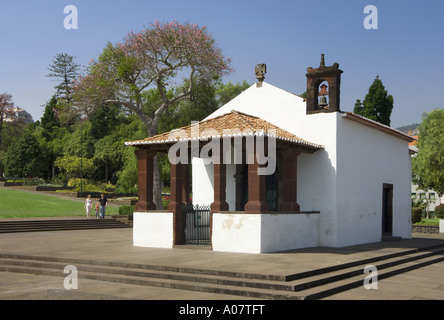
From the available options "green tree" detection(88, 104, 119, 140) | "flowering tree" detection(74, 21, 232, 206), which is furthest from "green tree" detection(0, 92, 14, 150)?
"flowering tree" detection(74, 21, 232, 206)

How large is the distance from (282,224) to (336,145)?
11.9 ft

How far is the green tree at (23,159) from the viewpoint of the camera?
5534 centimetres

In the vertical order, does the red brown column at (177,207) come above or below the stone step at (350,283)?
above

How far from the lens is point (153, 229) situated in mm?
14969

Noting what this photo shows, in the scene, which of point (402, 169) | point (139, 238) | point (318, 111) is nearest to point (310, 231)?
point (318, 111)

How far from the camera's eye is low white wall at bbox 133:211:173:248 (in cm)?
1466

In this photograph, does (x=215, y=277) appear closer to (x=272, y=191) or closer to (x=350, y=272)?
(x=350, y=272)

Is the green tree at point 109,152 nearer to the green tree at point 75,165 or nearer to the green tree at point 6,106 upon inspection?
the green tree at point 75,165

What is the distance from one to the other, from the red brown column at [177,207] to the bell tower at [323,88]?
5056mm

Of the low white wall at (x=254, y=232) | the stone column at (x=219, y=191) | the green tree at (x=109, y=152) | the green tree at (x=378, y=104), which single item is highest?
the green tree at (x=378, y=104)

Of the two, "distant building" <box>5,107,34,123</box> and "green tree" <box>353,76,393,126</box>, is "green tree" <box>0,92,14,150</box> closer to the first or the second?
"distant building" <box>5,107,34,123</box>

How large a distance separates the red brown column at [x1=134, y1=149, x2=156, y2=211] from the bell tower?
18.5ft

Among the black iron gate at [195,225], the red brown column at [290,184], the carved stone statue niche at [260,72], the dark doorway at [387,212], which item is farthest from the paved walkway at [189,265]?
the carved stone statue niche at [260,72]
